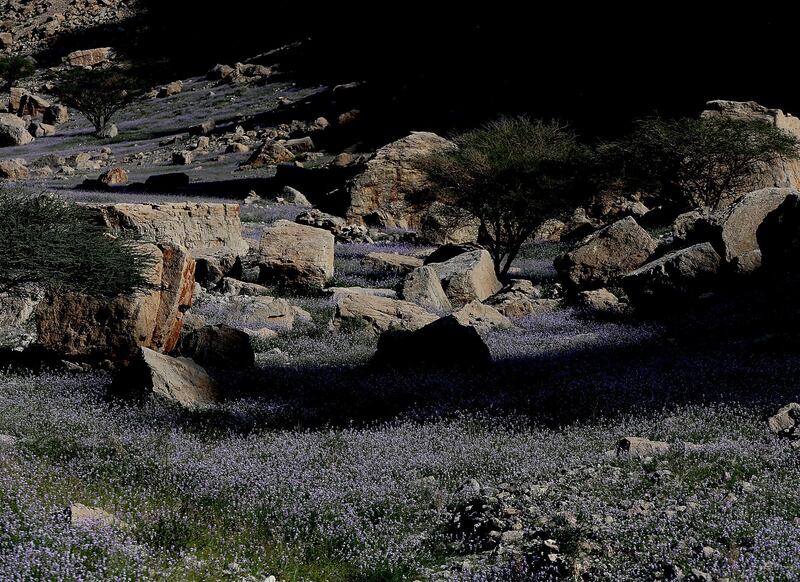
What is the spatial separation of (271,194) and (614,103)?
26408 mm

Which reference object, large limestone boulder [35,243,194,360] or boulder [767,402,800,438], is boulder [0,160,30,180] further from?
boulder [767,402,800,438]

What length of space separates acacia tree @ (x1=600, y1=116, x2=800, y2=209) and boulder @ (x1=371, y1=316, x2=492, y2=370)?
614 inches

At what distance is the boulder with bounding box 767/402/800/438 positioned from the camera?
8047mm

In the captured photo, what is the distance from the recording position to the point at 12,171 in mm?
45062

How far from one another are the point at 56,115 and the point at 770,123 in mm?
67631

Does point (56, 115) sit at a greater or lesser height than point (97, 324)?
lesser

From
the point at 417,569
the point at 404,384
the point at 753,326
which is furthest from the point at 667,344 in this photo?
the point at 417,569

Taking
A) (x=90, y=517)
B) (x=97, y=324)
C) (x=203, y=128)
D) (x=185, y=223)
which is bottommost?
(x=203, y=128)

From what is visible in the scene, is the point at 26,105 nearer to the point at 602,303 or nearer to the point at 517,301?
the point at 517,301

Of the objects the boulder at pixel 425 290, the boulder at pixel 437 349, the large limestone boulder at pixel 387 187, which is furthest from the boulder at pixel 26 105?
the boulder at pixel 437 349

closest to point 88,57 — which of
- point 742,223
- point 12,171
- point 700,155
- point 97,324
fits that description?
point 12,171

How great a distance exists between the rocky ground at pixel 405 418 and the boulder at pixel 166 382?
33mm

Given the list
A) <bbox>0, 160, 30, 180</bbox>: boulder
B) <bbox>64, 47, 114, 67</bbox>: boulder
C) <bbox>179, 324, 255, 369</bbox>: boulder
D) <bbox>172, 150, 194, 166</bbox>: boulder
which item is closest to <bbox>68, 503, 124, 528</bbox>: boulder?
<bbox>179, 324, 255, 369</bbox>: boulder

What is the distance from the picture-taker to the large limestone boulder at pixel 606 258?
1909cm
